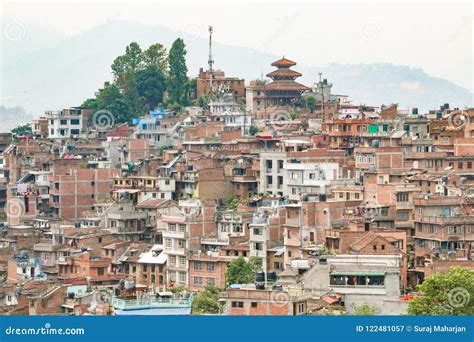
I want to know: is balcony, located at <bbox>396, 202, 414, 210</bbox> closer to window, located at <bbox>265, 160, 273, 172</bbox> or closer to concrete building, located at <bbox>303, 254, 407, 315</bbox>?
concrete building, located at <bbox>303, 254, 407, 315</bbox>

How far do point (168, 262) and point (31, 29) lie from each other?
4905 centimetres

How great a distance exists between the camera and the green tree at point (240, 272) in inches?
1155

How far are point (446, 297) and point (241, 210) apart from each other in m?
10.2

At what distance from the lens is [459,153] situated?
1416 inches

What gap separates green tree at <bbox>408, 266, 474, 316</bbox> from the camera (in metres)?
23.8

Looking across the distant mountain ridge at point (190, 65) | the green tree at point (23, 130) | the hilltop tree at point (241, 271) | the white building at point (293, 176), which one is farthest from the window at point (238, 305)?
the distant mountain ridge at point (190, 65)

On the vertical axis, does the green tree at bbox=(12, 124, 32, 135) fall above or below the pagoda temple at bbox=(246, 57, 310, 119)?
below

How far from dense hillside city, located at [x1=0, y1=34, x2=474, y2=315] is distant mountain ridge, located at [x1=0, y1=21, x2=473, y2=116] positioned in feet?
53.0

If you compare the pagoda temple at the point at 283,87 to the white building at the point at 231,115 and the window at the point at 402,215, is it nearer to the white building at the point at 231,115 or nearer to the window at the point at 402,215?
the white building at the point at 231,115

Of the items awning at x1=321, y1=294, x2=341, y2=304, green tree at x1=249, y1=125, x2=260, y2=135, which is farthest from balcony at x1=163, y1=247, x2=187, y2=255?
green tree at x1=249, y1=125, x2=260, y2=135

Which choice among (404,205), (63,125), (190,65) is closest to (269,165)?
(404,205)

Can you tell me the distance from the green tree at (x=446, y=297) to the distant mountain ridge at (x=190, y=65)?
37.0 meters
